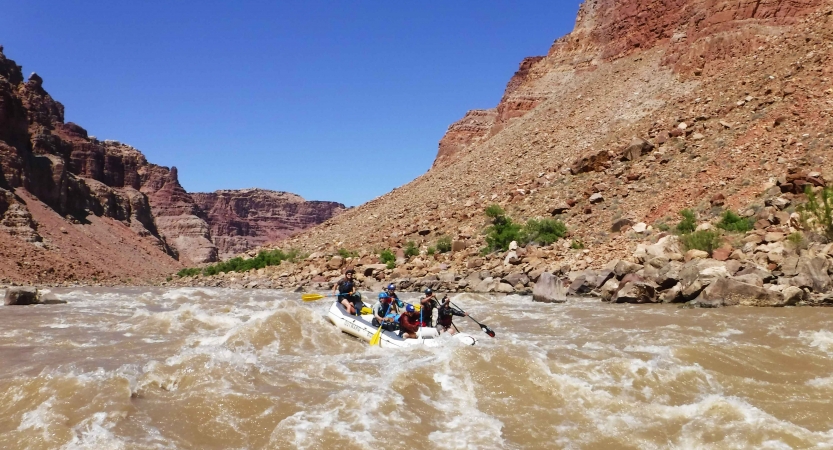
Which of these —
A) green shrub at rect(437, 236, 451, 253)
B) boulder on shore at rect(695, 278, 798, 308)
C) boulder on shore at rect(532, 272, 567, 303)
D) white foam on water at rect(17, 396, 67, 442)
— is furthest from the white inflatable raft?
green shrub at rect(437, 236, 451, 253)

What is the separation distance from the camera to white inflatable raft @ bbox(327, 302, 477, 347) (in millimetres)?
8891

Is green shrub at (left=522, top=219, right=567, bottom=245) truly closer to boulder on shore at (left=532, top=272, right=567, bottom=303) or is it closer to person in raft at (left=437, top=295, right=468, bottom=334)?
boulder on shore at (left=532, top=272, right=567, bottom=303)

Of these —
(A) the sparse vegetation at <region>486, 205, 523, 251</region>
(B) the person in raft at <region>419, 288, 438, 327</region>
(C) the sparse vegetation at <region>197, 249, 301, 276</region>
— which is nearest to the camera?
(B) the person in raft at <region>419, 288, 438, 327</region>

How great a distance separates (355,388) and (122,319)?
26.9 feet

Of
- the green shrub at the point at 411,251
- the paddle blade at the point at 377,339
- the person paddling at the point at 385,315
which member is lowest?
the paddle blade at the point at 377,339

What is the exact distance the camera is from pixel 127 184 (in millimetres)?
81062

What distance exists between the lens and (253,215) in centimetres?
13238

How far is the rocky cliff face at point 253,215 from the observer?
122 meters

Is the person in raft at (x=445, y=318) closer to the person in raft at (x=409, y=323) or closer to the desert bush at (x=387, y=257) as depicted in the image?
the person in raft at (x=409, y=323)

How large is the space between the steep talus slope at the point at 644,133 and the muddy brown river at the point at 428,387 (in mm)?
8194

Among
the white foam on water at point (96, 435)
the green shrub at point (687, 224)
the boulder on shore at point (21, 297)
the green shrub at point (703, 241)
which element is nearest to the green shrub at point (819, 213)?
the green shrub at point (703, 241)

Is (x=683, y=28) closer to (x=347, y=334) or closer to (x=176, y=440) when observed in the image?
(x=347, y=334)

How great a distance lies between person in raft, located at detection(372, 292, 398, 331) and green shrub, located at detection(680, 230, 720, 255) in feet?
27.3

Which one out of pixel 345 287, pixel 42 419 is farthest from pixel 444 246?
pixel 42 419
